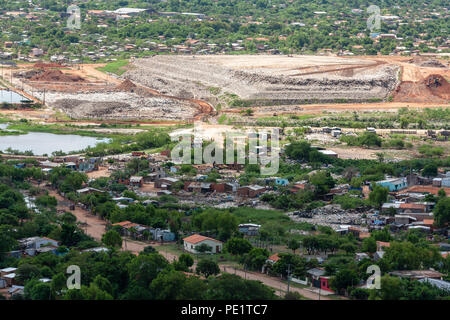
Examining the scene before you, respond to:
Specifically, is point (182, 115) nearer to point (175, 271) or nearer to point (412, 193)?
point (412, 193)

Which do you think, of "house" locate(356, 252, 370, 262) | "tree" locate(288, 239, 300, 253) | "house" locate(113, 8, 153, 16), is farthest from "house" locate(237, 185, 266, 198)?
"house" locate(113, 8, 153, 16)

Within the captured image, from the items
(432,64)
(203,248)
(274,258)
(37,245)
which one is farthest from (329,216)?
(432,64)

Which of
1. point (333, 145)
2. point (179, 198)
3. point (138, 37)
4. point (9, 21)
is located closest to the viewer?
point (179, 198)

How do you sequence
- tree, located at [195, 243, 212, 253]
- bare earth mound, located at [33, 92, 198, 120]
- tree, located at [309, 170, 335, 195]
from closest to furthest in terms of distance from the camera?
tree, located at [195, 243, 212, 253]
tree, located at [309, 170, 335, 195]
bare earth mound, located at [33, 92, 198, 120]

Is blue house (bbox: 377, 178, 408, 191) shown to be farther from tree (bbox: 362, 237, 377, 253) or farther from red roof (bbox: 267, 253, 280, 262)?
red roof (bbox: 267, 253, 280, 262)

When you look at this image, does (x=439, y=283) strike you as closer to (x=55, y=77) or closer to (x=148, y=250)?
(x=148, y=250)

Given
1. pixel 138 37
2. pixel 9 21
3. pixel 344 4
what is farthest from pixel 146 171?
pixel 344 4
